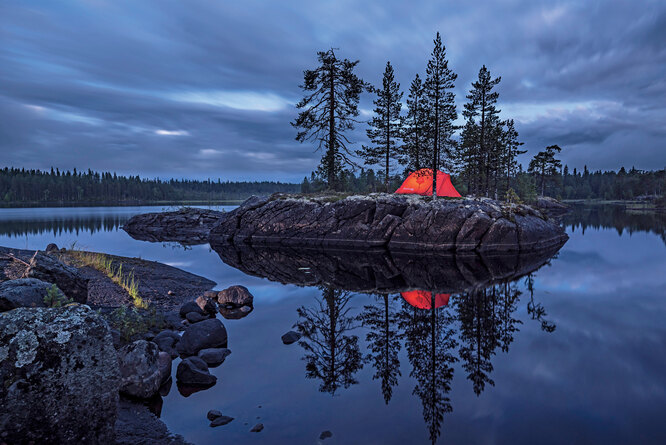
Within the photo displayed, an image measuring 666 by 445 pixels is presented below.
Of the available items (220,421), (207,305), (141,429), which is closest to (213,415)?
(220,421)

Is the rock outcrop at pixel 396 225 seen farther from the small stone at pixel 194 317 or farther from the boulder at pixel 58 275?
the boulder at pixel 58 275

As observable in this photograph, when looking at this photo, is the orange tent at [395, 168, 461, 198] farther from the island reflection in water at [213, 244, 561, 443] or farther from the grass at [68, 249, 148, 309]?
the grass at [68, 249, 148, 309]

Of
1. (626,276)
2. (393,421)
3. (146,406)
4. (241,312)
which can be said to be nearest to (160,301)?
(241,312)

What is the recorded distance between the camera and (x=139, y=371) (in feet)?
19.3

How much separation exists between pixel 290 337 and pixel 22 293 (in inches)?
A: 230

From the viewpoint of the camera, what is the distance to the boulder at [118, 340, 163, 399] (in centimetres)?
578

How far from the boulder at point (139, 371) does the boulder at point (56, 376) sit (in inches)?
68.7

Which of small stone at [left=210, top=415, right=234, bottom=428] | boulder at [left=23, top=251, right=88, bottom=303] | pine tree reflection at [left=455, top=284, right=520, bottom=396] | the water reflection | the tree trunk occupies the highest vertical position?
the tree trunk

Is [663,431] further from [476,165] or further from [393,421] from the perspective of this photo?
[476,165]

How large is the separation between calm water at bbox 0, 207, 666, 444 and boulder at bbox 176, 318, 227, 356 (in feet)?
1.44

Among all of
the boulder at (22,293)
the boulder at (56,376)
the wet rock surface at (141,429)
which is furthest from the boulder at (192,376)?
the boulder at (22,293)

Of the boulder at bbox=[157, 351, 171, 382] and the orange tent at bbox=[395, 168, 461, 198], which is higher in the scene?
the orange tent at bbox=[395, 168, 461, 198]

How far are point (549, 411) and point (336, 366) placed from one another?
13.2 ft

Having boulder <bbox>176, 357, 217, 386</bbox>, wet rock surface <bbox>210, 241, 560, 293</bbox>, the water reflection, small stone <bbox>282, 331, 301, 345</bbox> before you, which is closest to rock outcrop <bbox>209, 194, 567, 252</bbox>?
wet rock surface <bbox>210, 241, 560, 293</bbox>
